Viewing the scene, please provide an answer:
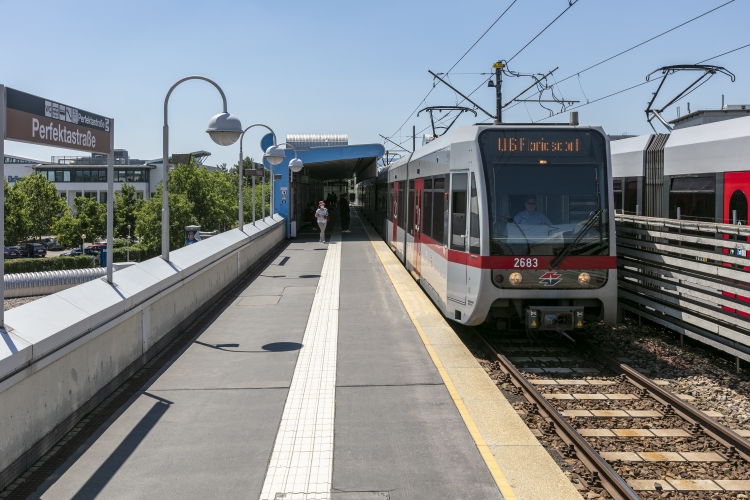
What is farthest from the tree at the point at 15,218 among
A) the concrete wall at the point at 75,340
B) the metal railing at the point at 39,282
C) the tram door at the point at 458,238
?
the tram door at the point at 458,238

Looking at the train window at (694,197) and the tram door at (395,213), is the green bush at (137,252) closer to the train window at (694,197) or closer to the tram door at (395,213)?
the tram door at (395,213)

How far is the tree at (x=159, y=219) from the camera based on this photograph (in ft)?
262

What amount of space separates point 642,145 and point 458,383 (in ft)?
27.4

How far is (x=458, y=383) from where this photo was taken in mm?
8531

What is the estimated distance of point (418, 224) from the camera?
15.8 metres

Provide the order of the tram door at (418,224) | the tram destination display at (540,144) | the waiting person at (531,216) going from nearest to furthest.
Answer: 1. the waiting person at (531,216)
2. the tram destination display at (540,144)
3. the tram door at (418,224)

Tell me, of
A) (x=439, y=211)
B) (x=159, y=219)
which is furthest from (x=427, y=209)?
(x=159, y=219)

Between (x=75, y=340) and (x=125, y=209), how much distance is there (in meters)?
98.7

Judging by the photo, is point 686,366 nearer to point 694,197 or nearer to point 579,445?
point 694,197

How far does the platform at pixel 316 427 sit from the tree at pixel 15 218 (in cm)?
8306

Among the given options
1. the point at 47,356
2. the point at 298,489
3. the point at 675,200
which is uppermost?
the point at 675,200

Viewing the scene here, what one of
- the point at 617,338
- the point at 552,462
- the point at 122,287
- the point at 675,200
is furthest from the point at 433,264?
the point at 552,462

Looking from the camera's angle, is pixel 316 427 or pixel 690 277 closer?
pixel 316 427

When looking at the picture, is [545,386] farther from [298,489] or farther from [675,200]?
[675,200]
